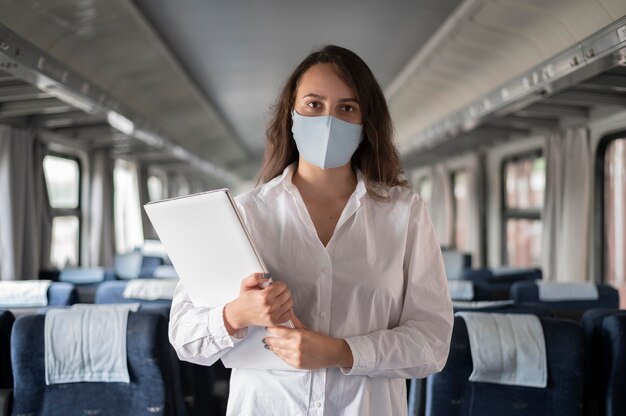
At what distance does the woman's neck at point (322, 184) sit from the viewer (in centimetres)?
169

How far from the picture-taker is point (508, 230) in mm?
10016

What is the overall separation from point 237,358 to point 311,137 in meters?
0.62

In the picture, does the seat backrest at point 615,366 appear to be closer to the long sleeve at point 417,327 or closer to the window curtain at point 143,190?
the long sleeve at point 417,327

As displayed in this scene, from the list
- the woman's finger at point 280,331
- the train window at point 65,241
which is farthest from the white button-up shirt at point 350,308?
the train window at point 65,241

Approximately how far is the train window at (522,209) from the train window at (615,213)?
1841 millimetres

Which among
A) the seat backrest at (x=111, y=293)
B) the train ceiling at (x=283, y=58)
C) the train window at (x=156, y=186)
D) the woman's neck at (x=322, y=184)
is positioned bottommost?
the seat backrest at (x=111, y=293)

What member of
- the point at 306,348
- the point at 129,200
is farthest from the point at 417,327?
the point at 129,200

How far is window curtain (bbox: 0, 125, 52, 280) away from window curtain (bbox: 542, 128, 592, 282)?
6.25 m

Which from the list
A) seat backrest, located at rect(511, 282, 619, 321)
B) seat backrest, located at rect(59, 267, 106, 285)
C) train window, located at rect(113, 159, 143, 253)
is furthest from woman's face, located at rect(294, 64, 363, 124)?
train window, located at rect(113, 159, 143, 253)

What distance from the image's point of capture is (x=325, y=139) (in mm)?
1564

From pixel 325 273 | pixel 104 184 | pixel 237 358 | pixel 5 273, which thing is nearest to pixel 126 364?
pixel 237 358

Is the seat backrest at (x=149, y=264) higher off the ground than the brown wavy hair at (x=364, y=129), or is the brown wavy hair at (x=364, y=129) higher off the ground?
the brown wavy hair at (x=364, y=129)

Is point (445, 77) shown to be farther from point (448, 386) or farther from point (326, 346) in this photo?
point (326, 346)

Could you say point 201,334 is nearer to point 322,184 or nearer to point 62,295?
point 322,184
